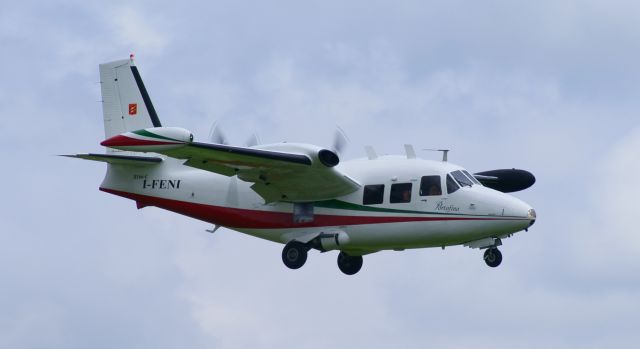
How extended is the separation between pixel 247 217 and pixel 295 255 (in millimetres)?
1808

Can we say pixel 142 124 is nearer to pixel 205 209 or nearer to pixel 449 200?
pixel 205 209

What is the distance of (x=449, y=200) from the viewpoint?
31.2 metres

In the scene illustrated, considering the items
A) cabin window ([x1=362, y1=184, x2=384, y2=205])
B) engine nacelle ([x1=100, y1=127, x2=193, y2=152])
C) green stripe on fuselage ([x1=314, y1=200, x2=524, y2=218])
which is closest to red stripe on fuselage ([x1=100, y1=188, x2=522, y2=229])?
green stripe on fuselage ([x1=314, y1=200, x2=524, y2=218])

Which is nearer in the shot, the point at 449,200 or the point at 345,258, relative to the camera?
the point at 449,200

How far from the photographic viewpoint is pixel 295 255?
1259 inches

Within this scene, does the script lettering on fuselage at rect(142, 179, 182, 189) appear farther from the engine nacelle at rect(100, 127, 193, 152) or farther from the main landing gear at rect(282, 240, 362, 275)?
the engine nacelle at rect(100, 127, 193, 152)

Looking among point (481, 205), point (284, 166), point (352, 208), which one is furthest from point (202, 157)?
point (481, 205)

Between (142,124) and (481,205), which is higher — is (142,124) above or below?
above

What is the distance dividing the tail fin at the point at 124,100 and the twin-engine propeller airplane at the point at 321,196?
3.92 feet

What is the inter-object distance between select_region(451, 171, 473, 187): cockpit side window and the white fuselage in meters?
0.14

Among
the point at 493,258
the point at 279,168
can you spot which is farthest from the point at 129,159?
the point at 493,258

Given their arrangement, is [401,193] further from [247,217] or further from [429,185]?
[247,217]

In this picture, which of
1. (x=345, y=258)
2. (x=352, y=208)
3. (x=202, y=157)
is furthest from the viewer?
(x=345, y=258)

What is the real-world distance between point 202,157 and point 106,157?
4.20 m
